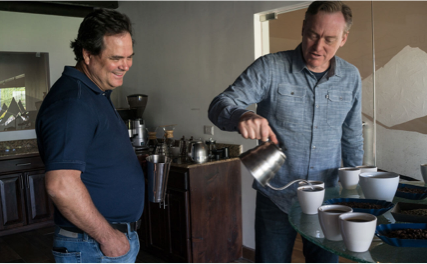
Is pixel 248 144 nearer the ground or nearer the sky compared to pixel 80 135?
nearer the ground

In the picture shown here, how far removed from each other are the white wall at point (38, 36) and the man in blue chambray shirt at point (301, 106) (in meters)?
3.77

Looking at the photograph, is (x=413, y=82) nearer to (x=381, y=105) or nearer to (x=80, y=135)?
(x=381, y=105)

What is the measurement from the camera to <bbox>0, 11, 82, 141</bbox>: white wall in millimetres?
4441

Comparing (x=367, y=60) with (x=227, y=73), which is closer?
(x=367, y=60)

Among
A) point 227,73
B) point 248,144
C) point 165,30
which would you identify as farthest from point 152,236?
point 165,30

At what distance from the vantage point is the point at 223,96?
1520 mm

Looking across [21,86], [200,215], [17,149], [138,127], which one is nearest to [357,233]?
[200,215]

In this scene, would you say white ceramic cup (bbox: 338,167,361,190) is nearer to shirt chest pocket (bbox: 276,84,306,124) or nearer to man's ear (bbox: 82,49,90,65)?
shirt chest pocket (bbox: 276,84,306,124)

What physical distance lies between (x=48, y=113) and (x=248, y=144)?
2138mm

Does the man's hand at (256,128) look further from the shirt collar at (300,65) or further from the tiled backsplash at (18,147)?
the tiled backsplash at (18,147)

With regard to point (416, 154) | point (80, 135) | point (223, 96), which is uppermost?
point (223, 96)

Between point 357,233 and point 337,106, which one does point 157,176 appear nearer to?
point 337,106

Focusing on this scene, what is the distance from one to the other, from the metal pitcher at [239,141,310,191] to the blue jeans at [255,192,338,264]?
0.52 metres

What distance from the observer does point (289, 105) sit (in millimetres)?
1632
